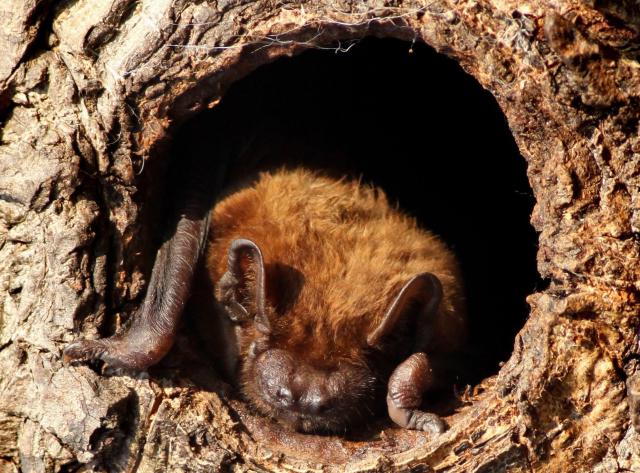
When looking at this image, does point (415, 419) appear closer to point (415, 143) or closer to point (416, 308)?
point (416, 308)

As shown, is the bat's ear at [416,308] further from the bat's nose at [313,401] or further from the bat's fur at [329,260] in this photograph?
the bat's nose at [313,401]

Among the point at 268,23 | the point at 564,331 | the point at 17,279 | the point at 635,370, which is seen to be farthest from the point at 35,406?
the point at 635,370

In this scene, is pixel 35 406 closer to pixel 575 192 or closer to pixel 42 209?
pixel 42 209

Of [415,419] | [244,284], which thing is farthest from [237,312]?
[415,419]

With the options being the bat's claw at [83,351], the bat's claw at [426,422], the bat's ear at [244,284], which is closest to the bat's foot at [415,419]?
the bat's claw at [426,422]

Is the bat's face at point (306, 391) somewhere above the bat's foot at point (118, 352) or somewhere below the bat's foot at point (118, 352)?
above
